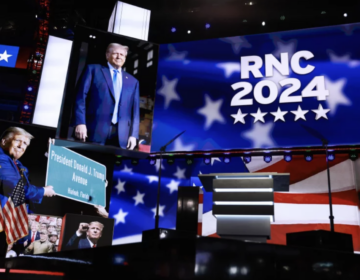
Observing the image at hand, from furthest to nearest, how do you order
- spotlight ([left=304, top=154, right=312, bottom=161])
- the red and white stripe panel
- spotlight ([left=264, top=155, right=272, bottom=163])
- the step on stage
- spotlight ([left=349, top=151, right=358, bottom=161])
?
spotlight ([left=264, top=155, right=272, bottom=163])
spotlight ([left=304, top=154, right=312, bottom=161])
spotlight ([left=349, top=151, right=358, bottom=161])
the red and white stripe panel
the step on stage

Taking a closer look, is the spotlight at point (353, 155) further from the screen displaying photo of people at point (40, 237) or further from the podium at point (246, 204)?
the screen displaying photo of people at point (40, 237)

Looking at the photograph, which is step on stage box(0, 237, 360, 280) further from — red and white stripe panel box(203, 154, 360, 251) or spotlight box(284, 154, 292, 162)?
spotlight box(284, 154, 292, 162)

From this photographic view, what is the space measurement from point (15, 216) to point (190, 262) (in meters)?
4.41

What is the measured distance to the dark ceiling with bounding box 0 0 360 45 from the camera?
7094 millimetres

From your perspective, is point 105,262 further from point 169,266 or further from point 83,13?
point 83,13

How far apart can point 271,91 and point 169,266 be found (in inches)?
226

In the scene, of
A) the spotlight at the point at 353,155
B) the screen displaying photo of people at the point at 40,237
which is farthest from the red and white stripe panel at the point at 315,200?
the screen displaying photo of people at the point at 40,237

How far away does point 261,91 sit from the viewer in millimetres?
6961

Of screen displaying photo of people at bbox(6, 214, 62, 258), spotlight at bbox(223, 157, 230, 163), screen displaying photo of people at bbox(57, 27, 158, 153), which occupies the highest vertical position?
screen displaying photo of people at bbox(57, 27, 158, 153)

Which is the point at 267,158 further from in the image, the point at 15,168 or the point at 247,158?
the point at 15,168

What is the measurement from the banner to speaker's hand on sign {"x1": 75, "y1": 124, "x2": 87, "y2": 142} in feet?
2.82

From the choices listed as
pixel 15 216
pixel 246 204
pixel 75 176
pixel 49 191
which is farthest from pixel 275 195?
pixel 15 216

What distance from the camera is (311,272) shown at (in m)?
1.68

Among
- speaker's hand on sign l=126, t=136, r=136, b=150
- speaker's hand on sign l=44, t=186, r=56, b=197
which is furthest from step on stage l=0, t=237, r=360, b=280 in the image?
speaker's hand on sign l=44, t=186, r=56, b=197
